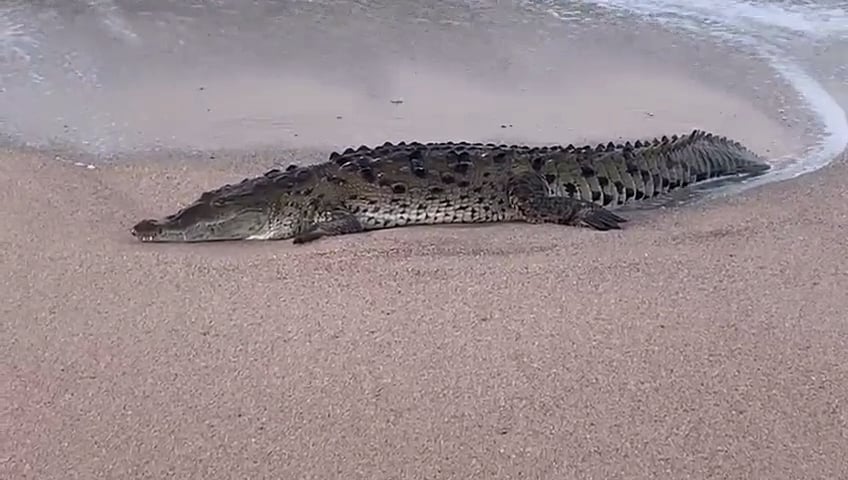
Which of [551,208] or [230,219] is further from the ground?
[551,208]

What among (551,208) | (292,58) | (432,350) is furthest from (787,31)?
(432,350)

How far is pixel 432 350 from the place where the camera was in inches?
150

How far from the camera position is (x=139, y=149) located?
662cm

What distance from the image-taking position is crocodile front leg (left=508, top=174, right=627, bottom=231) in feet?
17.7

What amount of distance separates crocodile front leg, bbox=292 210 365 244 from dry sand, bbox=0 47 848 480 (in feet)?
0.42

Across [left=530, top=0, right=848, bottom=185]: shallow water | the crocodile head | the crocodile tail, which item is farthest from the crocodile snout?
[left=530, top=0, right=848, bottom=185]: shallow water

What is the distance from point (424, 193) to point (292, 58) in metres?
3.51

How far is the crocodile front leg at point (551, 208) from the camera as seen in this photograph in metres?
5.39

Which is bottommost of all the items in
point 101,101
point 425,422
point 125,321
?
point 101,101

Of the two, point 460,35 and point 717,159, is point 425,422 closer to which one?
point 717,159

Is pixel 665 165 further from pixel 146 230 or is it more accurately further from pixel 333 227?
pixel 146 230

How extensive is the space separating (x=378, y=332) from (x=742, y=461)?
1303mm

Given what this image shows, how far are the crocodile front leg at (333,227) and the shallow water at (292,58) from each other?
1.49 m

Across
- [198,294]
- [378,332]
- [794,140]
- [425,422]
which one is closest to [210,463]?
[425,422]
